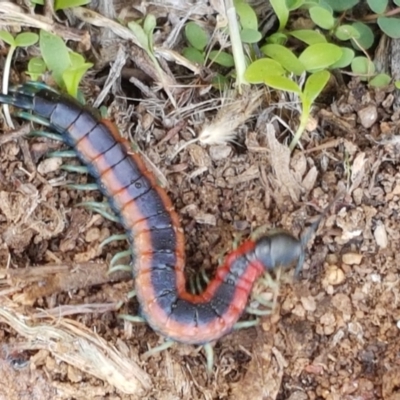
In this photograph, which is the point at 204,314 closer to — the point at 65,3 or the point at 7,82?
the point at 7,82

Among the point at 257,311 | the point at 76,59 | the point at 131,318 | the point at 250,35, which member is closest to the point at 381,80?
the point at 250,35

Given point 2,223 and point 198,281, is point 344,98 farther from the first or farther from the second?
point 2,223

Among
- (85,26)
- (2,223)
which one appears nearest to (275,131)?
(85,26)

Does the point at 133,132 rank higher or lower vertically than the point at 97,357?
higher

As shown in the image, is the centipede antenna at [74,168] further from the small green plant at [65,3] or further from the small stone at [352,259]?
the small stone at [352,259]

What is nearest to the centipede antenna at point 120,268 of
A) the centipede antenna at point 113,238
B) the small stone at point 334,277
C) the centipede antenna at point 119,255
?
the centipede antenna at point 119,255

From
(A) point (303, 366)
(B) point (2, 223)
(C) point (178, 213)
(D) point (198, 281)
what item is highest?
(B) point (2, 223)

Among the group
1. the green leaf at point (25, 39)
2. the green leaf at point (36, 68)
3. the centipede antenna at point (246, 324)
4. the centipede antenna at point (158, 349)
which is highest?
the green leaf at point (25, 39)
